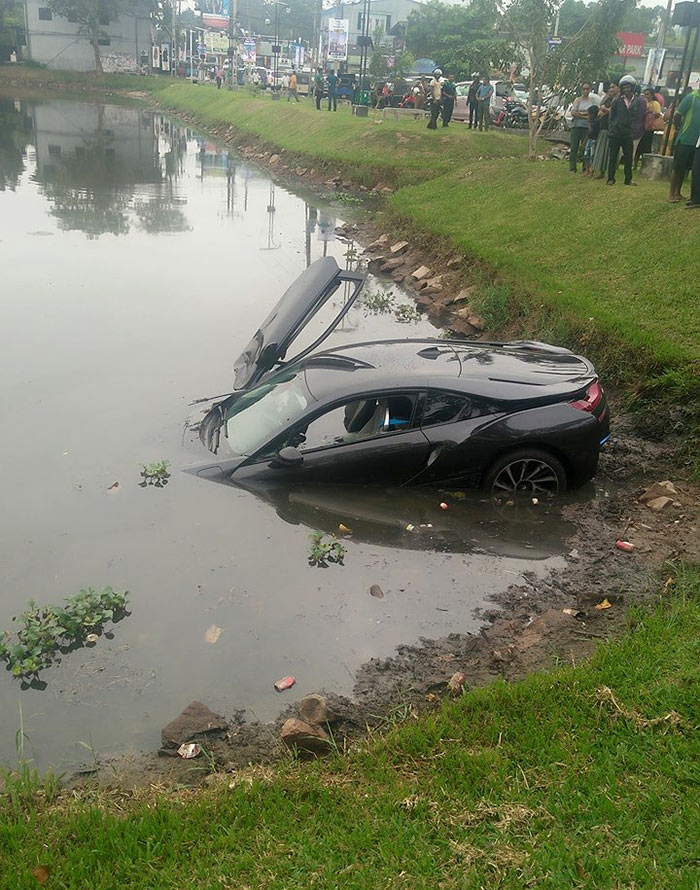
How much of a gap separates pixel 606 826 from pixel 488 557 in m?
3.61

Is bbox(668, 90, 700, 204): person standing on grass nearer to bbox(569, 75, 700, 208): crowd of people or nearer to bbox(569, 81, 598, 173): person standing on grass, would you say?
bbox(569, 75, 700, 208): crowd of people

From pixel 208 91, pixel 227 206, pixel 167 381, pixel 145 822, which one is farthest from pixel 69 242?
pixel 208 91

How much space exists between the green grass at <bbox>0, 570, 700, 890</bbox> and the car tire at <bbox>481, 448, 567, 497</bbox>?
3.20 m

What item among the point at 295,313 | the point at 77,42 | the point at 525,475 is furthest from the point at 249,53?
the point at 525,475

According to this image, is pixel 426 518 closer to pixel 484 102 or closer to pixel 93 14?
pixel 484 102

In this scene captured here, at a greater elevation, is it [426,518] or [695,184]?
[695,184]

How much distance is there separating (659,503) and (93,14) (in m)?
78.6

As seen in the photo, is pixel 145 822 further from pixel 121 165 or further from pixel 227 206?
pixel 121 165

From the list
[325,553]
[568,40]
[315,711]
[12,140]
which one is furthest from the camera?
[12,140]

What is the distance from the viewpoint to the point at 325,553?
7.37 meters

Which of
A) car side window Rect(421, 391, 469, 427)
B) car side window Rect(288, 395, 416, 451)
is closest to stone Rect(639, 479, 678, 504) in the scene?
car side window Rect(421, 391, 469, 427)

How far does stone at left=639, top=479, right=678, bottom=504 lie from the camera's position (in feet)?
27.1

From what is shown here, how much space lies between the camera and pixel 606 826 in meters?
3.90

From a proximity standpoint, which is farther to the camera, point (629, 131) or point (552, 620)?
point (629, 131)
